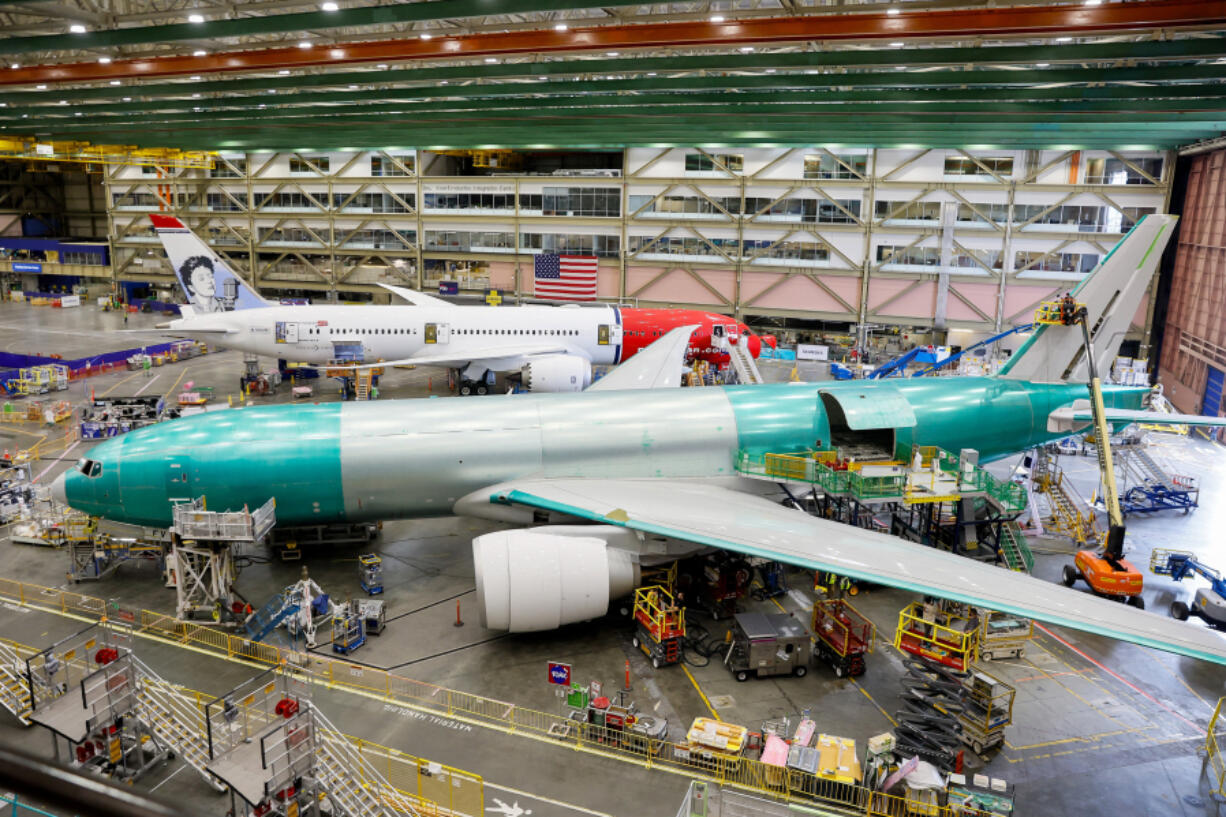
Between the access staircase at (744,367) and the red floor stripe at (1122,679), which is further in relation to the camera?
the access staircase at (744,367)

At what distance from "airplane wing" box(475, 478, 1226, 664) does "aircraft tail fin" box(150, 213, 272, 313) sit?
3011 cm

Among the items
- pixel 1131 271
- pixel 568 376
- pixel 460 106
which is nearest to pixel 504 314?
pixel 568 376

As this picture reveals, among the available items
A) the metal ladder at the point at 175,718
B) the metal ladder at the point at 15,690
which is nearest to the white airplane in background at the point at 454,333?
the metal ladder at the point at 15,690

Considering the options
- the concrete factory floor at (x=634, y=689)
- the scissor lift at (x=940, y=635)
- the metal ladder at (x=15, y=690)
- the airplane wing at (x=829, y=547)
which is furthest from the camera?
the scissor lift at (x=940, y=635)

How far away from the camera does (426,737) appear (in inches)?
617

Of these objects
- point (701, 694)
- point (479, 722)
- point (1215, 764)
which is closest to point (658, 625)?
point (701, 694)

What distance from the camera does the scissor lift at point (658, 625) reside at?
18328 mm

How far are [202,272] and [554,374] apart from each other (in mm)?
22453

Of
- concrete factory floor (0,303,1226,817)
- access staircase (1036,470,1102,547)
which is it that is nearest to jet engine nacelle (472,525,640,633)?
concrete factory floor (0,303,1226,817)

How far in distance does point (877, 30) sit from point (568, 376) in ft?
68.1

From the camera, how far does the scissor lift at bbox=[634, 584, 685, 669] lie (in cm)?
1833

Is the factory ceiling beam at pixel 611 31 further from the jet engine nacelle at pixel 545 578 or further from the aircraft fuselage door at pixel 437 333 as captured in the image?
the aircraft fuselage door at pixel 437 333

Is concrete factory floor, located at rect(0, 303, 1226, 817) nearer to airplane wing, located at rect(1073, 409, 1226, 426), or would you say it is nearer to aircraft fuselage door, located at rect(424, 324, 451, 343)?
airplane wing, located at rect(1073, 409, 1226, 426)

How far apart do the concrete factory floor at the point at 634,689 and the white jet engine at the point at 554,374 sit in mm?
14025
